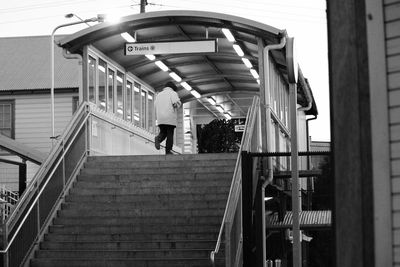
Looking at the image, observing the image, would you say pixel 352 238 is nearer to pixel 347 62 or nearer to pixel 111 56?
pixel 347 62

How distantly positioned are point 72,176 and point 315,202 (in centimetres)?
468

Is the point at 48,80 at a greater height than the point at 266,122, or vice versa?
the point at 48,80

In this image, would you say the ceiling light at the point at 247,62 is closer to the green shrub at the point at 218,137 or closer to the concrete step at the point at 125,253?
the concrete step at the point at 125,253

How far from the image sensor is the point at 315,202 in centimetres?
1672

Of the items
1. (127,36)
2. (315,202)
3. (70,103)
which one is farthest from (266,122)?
(70,103)

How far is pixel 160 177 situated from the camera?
52.8 feet

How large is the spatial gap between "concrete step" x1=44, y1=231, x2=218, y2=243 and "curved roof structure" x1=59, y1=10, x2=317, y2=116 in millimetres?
4849

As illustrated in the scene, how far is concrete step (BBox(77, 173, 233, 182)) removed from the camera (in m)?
15.8

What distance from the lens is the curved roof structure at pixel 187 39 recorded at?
17281 millimetres

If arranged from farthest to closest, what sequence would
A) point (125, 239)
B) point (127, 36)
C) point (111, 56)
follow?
point (111, 56) < point (127, 36) < point (125, 239)

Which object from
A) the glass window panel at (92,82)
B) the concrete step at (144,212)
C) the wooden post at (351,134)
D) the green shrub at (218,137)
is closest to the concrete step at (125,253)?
the concrete step at (144,212)

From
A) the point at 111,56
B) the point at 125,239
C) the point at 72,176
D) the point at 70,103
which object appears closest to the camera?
the point at 125,239

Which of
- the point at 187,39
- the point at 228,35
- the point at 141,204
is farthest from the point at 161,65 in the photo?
the point at 141,204

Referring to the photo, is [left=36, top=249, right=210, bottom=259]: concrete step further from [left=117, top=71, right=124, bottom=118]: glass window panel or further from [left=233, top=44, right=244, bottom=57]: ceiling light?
[left=117, top=71, right=124, bottom=118]: glass window panel
